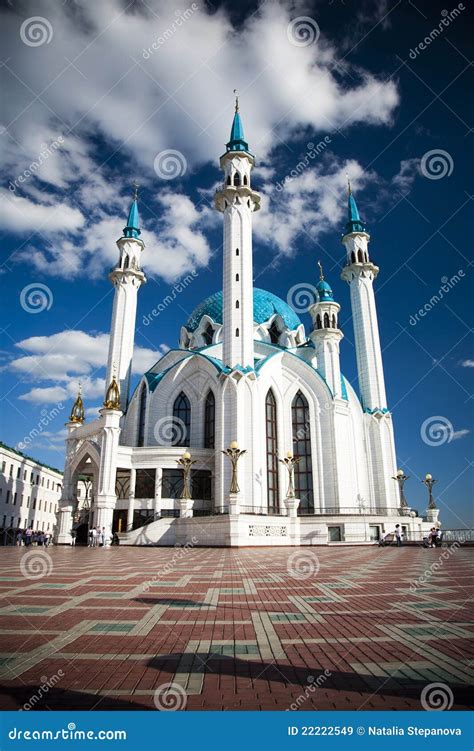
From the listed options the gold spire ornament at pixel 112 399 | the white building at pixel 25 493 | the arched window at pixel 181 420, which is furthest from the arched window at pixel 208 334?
the white building at pixel 25 493

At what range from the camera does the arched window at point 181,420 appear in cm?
3875

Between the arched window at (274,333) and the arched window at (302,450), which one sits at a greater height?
the arched window at (274,333)

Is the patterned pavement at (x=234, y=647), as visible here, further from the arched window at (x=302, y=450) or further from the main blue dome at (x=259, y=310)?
the main blue dome at (x=259, y=310)

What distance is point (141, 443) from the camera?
131ft

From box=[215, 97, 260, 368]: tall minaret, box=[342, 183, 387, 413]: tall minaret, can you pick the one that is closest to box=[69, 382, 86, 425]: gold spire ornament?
box=[215, 97, 260, 368]: tall minaret

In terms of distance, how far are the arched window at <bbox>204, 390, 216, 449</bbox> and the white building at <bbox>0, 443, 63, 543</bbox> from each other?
18.2m

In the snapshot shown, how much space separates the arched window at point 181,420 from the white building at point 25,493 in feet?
51.4

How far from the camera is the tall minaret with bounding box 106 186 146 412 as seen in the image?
1660 inches

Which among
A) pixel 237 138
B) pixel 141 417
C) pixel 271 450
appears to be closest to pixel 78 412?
pixel 141 417

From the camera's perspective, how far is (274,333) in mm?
49750

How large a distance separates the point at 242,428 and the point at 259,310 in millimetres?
20221

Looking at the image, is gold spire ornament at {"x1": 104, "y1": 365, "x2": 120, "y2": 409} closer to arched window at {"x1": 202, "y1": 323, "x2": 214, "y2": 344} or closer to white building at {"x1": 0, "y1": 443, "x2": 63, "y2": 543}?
arched window at {"x1": 202, "y1": 323, "x2": 214, "y2": 344}

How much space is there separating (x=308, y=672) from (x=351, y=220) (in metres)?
49.9

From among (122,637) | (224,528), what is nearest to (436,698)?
(122,637)
